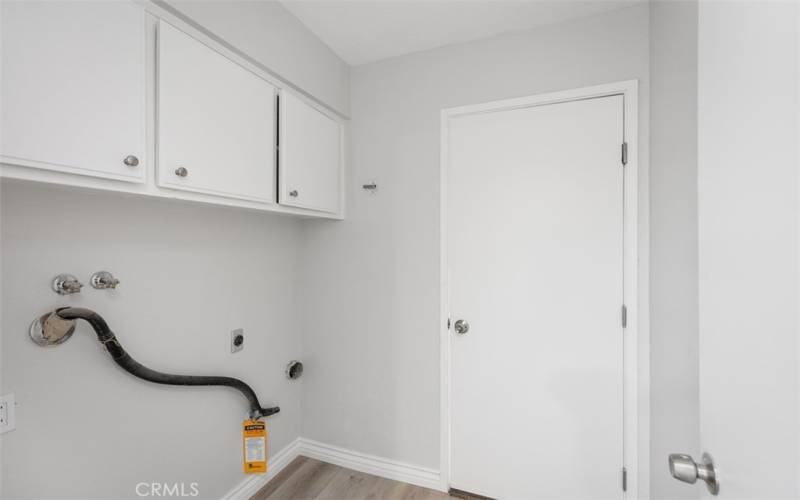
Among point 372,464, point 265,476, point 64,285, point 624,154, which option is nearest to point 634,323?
point 624,154

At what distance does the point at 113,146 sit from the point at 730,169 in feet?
4.61

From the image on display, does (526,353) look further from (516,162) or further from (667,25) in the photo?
(667,25)

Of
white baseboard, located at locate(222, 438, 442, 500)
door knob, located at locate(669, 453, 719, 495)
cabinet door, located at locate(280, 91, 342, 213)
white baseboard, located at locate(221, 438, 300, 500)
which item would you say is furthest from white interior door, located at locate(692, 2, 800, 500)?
white baseboard, located at locate(221, 438, 300, 500)

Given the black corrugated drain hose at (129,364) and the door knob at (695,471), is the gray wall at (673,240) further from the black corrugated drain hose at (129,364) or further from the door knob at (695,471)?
the black corrugated drain hose at (129,364)

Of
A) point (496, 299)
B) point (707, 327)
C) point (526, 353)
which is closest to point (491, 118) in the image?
point (496, 299)

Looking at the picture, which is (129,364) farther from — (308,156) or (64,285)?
(308,156)

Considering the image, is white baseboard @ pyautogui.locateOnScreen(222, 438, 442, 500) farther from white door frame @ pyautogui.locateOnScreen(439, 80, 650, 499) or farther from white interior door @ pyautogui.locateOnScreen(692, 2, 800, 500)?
white interior door @ pyautogui.locateOnScreen(692, 2, 800, 500)

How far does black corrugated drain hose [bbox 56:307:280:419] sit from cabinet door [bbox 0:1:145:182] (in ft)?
1.58

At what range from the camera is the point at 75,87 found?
2.99 ft

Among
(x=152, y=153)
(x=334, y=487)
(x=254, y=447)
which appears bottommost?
(x=334, y=487)

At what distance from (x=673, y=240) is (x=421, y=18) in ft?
4.86

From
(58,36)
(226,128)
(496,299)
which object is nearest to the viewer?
(58,36)

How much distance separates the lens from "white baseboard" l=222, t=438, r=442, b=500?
186 cm

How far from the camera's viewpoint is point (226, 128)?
1353 millimetres
